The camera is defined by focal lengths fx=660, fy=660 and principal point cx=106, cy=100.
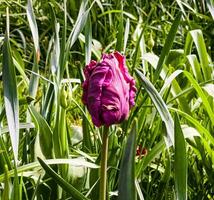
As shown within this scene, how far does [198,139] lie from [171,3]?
1.43m

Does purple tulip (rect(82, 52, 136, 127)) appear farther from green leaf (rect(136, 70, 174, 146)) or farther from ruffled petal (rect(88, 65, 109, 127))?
green leaf (rect(136, 70, 174, 146))

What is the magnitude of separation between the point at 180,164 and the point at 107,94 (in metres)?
0.14

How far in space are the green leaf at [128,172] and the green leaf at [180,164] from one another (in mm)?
122

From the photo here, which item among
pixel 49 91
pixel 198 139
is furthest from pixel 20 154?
pixel 198 139

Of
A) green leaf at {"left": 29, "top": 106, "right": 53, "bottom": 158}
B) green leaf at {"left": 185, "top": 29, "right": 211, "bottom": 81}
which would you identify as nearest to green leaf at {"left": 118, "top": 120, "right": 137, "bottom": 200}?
green leaf at {"left": 29, "top": 106, "right": 53, "bottom": 158}

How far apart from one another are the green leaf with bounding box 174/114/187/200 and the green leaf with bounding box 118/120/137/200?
122 millimetres

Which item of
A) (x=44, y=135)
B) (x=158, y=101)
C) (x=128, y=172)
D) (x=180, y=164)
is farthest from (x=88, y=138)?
(x=128, y=172)

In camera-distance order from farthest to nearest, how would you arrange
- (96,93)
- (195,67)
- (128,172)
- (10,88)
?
1. (195,67)
2. (10,88)
3. (96,93)
4. (128,172)

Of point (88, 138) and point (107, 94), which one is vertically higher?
point (107, 94)

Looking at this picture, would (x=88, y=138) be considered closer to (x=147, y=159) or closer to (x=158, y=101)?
(x=147, y=159)

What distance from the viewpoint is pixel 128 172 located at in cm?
79

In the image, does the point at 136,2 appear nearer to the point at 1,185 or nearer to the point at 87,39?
the point at 87,39

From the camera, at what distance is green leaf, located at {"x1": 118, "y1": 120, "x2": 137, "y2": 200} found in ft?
2.57

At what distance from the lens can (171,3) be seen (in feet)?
9.01
